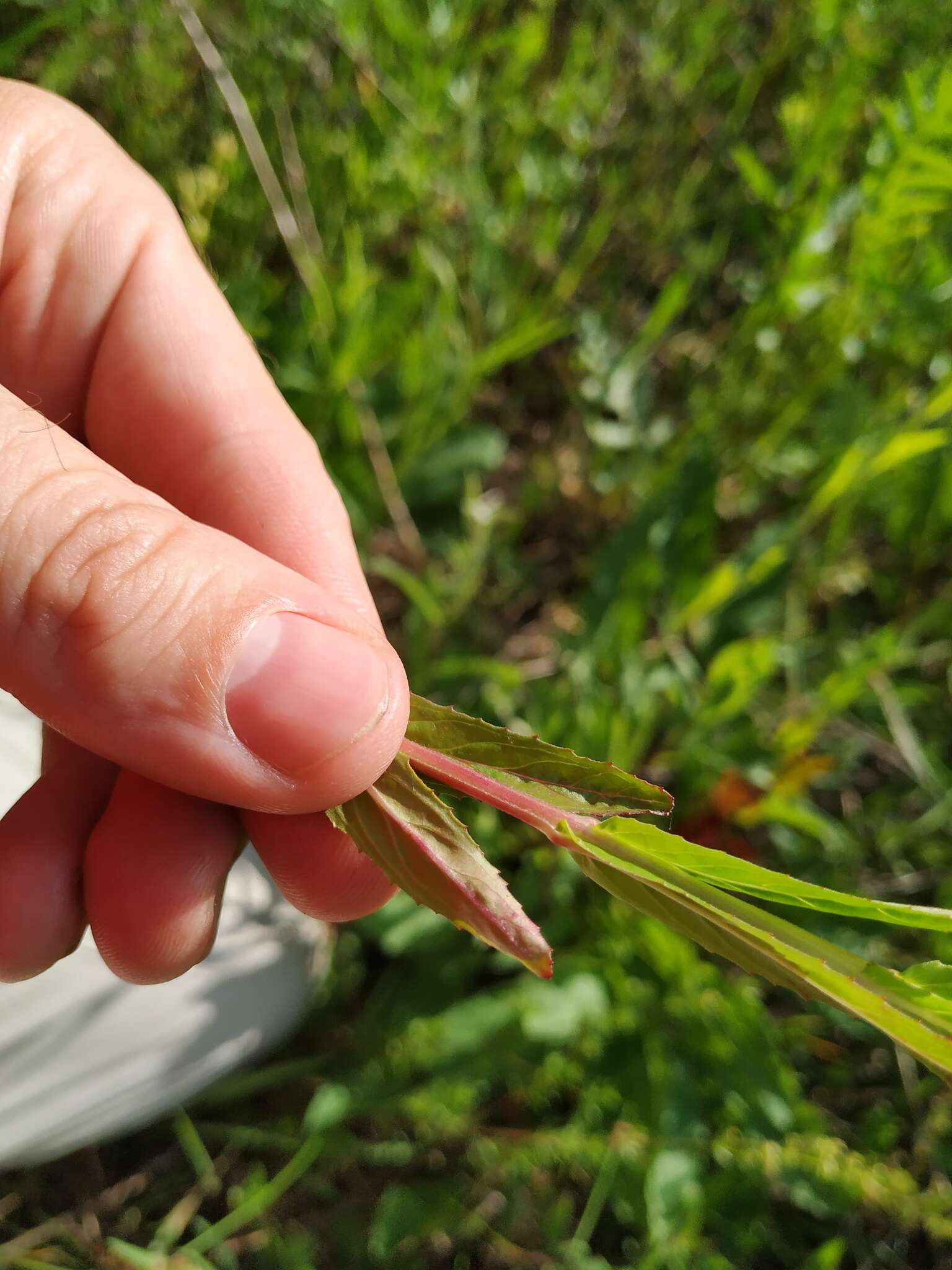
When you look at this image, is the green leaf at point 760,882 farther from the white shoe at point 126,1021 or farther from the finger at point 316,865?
the white shoe at point 126,1021

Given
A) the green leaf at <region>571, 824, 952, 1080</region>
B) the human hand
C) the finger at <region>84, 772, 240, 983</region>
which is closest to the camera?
the green leaf at <region>571, 824, 952, 1080</region>

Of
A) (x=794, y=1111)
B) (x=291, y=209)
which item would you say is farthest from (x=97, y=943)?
(x=291, y=209)

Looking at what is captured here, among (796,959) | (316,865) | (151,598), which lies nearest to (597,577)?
(316,865)

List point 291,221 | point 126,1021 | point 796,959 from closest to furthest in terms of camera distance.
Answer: point 796,959
point 126,1021
point 291,221

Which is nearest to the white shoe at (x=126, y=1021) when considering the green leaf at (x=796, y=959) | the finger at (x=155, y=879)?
the finger at (x=155, y=879)

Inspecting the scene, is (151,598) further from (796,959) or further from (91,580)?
(796,959)

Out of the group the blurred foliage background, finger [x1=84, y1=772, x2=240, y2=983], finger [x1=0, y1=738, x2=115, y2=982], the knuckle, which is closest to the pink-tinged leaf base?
the knuckle

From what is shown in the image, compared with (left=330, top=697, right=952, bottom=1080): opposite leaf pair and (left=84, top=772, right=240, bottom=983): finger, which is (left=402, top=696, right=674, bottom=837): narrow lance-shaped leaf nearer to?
(left=330, top=697, right=952, bottom=1080): opposite leaf pair
